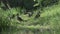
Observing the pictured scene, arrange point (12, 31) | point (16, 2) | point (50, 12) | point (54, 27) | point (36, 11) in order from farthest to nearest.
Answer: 1. point (16, 2)
2. point (36, 11)
3. point (50, 12)
4. point (54, 27)
5. point (12, 31)

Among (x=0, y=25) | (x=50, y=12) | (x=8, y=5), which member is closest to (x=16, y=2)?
(x=8, y=5)

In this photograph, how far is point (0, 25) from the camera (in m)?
5.95

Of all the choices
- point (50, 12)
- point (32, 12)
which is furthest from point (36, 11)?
point (50, 12)

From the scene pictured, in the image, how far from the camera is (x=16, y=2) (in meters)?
9.01

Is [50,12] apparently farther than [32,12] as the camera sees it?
No

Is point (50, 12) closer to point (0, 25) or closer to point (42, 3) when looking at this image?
point (42, 3)

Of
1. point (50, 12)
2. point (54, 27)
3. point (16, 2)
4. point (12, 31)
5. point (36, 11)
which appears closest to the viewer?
point (12, 31)

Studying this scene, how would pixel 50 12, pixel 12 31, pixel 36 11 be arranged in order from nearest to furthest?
pixel 12 31
pixel 50 12
pixel 36 11

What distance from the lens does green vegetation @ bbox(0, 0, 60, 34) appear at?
592 cm

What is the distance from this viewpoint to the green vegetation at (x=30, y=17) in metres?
5.92

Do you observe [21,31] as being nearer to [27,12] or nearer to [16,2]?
[27,12]

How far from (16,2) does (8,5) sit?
0.40m

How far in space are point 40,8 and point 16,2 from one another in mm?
1171

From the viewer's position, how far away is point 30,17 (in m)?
7.95
